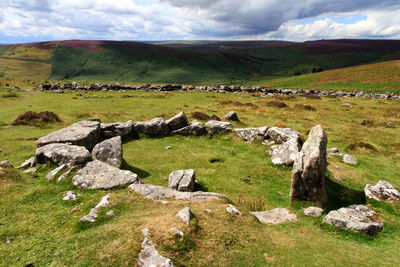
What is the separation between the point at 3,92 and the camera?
145 ft

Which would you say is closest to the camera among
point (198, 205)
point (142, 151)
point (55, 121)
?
point (198, 205)

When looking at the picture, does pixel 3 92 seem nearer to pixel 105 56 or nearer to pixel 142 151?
pixel 142 151

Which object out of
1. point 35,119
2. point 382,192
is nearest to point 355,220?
point 382,192

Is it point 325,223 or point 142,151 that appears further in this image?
point 142,151

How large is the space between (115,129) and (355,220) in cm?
2017

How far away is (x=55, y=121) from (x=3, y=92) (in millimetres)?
27309

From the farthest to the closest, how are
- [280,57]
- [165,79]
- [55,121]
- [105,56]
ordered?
[280,57] < [105,56] < [165,79] < [55,121]

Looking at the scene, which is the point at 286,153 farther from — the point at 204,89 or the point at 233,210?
the point at 204,89

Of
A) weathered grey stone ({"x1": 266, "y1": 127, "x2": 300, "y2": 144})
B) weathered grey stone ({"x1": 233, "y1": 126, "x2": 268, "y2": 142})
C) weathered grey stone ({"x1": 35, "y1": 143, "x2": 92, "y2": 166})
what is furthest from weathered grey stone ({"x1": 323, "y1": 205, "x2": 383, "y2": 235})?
weathered grey stone ({"x1": 35, "y1": 143, "x2": 92, "y2": 166})

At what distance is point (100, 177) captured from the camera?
12195 mm

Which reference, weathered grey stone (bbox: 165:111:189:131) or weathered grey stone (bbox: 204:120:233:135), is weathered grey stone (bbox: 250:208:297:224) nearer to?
weathered grey stone (bbox: 204:120:233:135)

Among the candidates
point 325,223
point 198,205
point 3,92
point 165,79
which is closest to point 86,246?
point 198,205

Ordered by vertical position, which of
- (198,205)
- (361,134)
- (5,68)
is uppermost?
(5,68)

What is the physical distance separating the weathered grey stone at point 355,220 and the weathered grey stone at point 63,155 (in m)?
13.6
